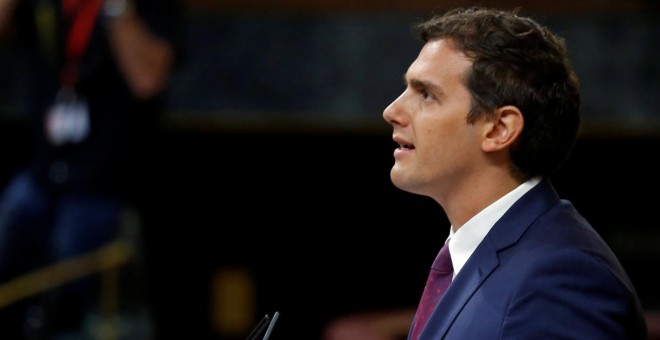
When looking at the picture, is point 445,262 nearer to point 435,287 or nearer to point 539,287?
point 435,287

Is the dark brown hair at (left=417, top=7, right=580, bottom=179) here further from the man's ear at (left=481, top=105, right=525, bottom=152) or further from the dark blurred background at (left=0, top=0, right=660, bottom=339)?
the dark blurred background at (left=0, top=0, right=660, bottom=339)

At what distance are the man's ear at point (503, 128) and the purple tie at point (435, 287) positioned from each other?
0.80 ft

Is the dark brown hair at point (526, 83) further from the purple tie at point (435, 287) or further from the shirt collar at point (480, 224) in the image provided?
the purple tie at point (435, 287)

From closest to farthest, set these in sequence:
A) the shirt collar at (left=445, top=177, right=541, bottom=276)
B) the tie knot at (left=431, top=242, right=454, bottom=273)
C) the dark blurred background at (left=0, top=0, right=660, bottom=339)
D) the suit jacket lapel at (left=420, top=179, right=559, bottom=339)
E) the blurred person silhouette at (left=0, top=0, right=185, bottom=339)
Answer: the suit jacket lapel at (left=420, top=179, right=559, bottom=339)
the shirt collar at (left=445, top=177, right=541, bottom=276)
the tie knot at (left=431, top=242, right=454, bottom=273)
the blurred person silhouette at (left=0, top=0, right=185, bottom=339)
the dark blurred background at (left=0, top=0, right=660, bottom=339)

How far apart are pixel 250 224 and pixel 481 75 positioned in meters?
3.31

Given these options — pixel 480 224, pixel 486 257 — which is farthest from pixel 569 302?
pixel 480 224

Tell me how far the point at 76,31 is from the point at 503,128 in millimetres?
2184

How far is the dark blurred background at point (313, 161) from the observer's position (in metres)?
4.94

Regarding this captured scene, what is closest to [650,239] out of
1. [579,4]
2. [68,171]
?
[579,4]

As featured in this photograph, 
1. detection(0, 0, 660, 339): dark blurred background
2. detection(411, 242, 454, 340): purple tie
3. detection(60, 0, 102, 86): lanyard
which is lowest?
detection(0, 0, 660, 339): dark blurred background

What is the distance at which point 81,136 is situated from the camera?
4.09 m

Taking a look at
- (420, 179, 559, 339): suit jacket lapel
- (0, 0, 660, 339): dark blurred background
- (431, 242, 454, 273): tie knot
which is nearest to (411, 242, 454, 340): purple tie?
(431, 242, 454, 273): tie knot

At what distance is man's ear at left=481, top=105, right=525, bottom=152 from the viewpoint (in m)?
2.27

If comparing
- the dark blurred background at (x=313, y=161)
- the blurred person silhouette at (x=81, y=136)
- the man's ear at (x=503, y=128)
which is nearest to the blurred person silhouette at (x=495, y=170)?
the man's ear at (x=503, y=128)
